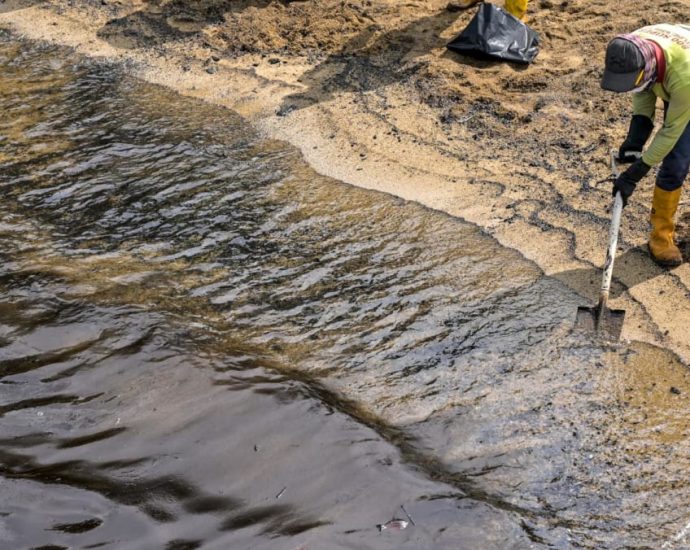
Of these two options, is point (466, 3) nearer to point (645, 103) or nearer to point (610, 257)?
point (645, 103)

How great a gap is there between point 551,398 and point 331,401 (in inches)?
47.7

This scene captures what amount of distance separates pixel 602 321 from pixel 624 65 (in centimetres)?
150

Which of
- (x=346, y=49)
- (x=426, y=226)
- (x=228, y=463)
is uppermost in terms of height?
(x=346, y=49)

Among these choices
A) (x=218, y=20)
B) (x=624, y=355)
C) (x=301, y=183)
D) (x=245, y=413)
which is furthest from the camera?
(x=218, y=20)

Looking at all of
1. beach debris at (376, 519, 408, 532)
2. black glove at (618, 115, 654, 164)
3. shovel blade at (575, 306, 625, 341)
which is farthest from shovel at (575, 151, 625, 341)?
beach debris at (376, 519, 408, 532)

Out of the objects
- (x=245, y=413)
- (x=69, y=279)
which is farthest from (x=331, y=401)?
(x=69, y=279)

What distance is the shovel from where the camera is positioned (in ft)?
14.9

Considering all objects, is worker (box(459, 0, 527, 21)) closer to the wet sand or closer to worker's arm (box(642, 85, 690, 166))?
the wet sand

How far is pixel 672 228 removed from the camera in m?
5.03

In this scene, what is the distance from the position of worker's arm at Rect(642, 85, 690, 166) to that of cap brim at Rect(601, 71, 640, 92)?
10.9 inches

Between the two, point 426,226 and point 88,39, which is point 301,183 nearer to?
point 426,226

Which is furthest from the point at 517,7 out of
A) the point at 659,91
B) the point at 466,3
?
the point at 659,91

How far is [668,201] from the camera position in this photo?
4922mm

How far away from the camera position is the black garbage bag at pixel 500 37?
7.40m
